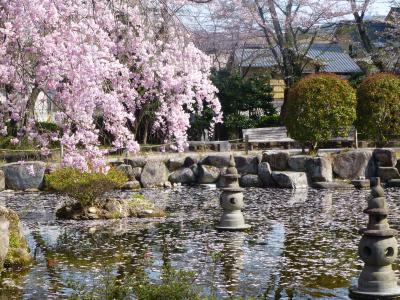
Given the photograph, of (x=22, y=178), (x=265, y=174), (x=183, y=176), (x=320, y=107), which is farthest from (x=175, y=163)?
(x=320, y=107)

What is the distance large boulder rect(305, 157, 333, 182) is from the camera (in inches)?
923

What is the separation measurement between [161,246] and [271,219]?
3.98 m

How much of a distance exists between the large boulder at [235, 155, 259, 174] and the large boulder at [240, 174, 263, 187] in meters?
0.33

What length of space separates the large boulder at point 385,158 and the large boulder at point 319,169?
1.56 meters

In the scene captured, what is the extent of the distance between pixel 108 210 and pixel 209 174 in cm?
835

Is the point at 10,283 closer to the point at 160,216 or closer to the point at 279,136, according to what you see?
the point at 160,216

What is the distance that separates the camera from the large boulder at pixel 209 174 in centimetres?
2436

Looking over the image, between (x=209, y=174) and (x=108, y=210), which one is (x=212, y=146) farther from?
(x=108, y=210)

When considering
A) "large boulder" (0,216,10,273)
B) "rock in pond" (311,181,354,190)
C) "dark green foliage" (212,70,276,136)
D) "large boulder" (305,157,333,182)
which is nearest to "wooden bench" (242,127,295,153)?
"dark green foliage" (212,70,276,136)

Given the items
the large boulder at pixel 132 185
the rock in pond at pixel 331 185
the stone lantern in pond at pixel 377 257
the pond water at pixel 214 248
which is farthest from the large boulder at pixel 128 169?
the stone lantern in pond at pixel 377 257

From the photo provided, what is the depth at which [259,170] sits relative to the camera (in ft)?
79.5

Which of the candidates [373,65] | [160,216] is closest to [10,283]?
[160,216]

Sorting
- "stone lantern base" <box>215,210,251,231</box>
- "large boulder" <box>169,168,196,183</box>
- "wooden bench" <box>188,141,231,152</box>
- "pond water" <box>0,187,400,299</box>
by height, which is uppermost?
"wooden bench" <box>188,141,231,152</box>

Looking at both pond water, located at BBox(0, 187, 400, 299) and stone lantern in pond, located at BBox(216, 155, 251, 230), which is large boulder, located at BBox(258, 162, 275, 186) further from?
stone lantern in pond, located at BBox(216, 155, 251, 230)
